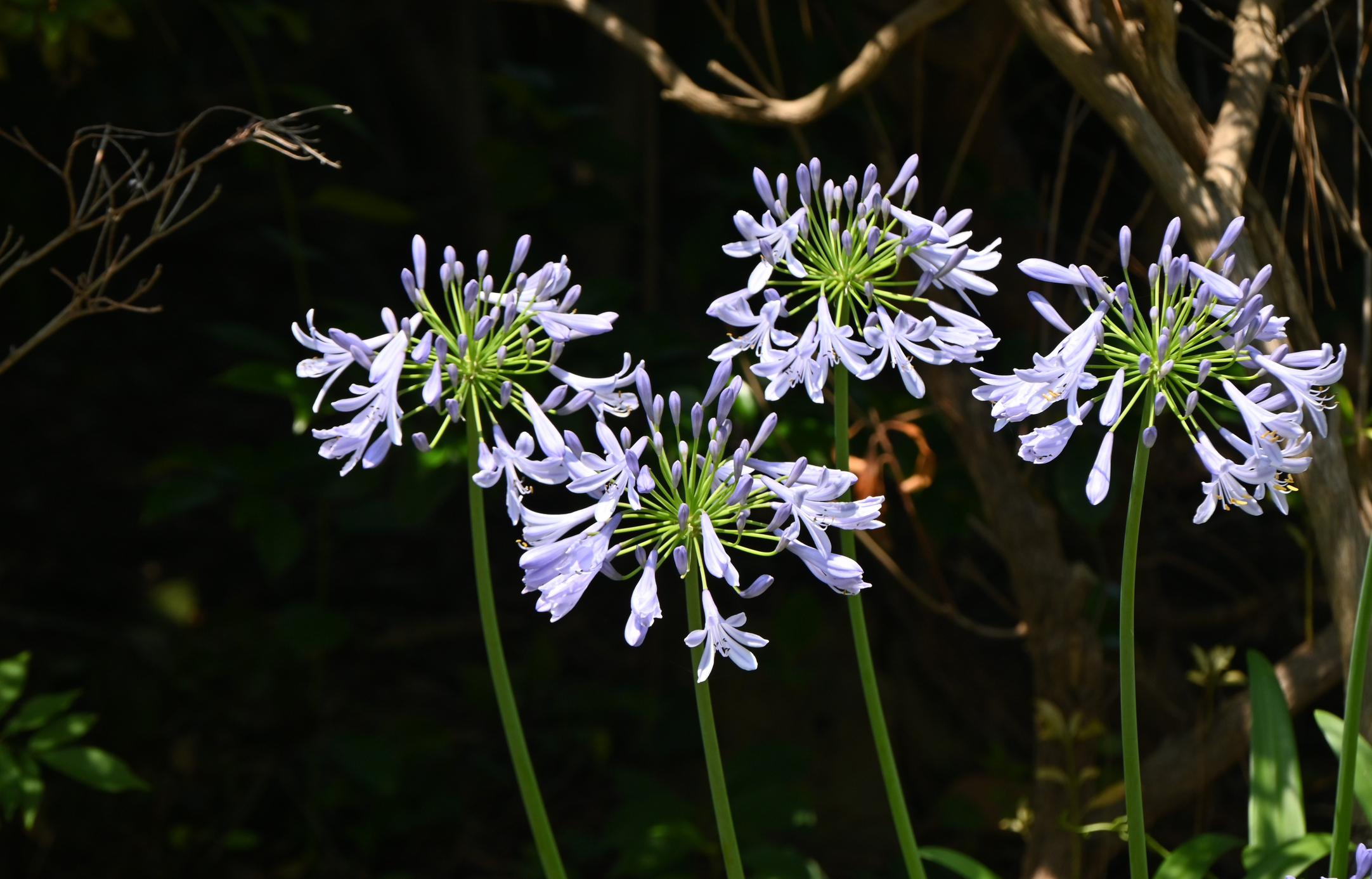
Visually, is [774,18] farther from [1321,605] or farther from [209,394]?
[209,394]

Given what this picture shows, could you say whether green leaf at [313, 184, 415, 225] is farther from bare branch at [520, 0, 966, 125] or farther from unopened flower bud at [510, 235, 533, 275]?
unopened flower bud at [510, 235, 533, 275]

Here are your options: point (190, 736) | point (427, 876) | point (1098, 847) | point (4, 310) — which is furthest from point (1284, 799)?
point (4, 310)

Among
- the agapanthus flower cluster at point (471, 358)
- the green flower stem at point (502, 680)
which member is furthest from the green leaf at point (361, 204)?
the green flower stem at point (502, 680)

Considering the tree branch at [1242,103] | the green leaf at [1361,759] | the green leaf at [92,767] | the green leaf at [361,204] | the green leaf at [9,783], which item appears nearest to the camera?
the green leaf at [1361,759]

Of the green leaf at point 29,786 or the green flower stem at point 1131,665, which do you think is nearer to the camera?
the green flower stem at point 1131,665

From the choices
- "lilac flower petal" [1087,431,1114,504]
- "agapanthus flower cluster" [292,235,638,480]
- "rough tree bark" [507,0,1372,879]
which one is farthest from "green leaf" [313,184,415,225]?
"lilac flower petal" [1087,431,1114,504]

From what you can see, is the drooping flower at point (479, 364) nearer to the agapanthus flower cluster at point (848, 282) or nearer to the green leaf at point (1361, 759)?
the agapanthus flower cluster at point (848, 282)

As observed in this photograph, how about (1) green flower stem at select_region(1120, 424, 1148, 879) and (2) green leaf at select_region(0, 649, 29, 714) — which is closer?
(1) green flower stem at select_region(1120, 424, 1148, 879)
